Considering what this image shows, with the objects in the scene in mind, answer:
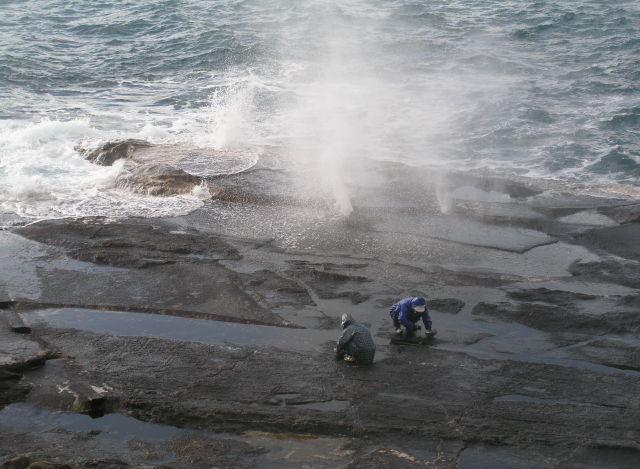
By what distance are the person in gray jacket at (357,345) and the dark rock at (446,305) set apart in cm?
146

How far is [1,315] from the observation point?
21.0 ft

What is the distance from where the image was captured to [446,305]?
6.78m

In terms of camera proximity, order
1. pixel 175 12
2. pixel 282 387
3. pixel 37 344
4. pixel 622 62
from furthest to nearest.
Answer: pixel 175 12 → pixel 622 62 → pixel 37 344 → pixel 282 387

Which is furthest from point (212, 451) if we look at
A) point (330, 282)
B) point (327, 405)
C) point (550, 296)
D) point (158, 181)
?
point (158, 181)

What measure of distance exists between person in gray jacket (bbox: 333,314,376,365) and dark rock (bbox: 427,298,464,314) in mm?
1464

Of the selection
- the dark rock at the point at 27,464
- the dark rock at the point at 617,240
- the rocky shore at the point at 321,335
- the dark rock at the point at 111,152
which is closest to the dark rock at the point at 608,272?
the rocky shore at the point at 321,335

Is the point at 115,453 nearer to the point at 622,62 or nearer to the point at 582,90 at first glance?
the point at 582,90

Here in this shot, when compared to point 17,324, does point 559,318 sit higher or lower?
lower

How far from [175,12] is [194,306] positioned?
25020 millimetres

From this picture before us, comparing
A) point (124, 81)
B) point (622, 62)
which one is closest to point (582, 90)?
point (622, 62)

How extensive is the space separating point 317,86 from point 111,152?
905 centimetres

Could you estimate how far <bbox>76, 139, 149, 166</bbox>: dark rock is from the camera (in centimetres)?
1245

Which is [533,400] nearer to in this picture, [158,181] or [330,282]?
[330,282]

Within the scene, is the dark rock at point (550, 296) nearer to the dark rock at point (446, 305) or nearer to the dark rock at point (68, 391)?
the dark rock at point (446, 305)
